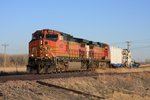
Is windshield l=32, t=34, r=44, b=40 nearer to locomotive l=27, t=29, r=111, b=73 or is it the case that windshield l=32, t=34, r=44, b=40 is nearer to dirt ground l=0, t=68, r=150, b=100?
locomotive l=27, t=29, r=111, b=73

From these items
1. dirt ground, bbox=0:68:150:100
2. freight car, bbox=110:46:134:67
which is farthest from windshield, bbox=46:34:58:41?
freight car, bbox=110:46:134:67

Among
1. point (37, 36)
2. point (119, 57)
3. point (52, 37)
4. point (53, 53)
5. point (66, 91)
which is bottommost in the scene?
point (66, 91)

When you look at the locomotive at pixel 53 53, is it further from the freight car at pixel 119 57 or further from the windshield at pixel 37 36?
the freight car at pixel 119 57

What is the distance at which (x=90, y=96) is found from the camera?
16828mm

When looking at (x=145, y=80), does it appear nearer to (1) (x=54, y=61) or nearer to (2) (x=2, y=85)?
(1) (x=54, y=61)

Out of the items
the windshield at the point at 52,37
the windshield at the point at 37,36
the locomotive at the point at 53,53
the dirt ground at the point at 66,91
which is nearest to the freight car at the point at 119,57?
the locomotive at the point at 53,53

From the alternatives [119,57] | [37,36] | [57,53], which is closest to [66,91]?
[57,53]

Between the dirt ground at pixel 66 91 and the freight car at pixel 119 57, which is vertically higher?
the freight car at pixel 119 57

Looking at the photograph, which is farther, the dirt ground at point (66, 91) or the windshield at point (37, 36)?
the windshield at point (37, 36)

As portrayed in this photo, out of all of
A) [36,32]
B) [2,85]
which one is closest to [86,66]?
[36,32]

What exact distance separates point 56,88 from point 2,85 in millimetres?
2696

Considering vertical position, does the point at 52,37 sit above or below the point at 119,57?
above

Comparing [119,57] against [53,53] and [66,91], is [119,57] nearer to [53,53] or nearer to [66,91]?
[53,53]

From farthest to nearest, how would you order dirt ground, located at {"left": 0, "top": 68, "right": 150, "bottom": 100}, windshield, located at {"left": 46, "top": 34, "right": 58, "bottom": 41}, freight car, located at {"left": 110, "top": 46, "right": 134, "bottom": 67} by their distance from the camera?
1. freight car, located at {"left": 110, "top": 46, "right": 134, "bottom": 67}
2. windshield, located at {"left": 46, "top": 34, "right": 58, "bottom": 41}
3. dirt ground, located at {"left": 0, "top": 68, "right": 150, "bottom": 100}
